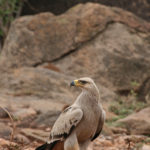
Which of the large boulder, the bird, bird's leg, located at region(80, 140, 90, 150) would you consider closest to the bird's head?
the bird

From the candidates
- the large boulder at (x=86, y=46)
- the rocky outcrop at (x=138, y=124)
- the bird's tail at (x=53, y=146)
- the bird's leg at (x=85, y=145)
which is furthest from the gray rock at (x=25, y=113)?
the large boulder at (x=86, y=46)

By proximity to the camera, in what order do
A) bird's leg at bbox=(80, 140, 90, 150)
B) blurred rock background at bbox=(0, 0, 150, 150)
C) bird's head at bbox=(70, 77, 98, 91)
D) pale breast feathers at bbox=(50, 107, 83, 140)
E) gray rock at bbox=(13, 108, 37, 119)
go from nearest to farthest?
pale breast feathers at bbox=(50, 107, 83, 140), bird's head at bbox=(70, 77, 98, 91), bird's leg at bbox=(80, 140, 90, 150), gray rock at bbox=(13, 108, 37, 119), blurred rock background at bbox=(0, 0, 150, 150)

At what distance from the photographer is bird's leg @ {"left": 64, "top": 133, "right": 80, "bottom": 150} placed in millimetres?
3988

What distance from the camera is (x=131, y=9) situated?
15758 millimetres

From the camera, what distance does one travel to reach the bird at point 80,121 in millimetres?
4020

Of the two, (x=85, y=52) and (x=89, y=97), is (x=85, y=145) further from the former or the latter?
(x=85, y=52)

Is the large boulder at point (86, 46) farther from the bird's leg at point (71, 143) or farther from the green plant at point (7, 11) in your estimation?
the bird's leg at point (71, 143)

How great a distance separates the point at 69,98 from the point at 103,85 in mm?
2442

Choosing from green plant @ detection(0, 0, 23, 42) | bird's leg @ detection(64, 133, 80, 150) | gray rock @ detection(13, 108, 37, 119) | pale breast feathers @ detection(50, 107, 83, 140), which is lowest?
green plant @ detection(0, 0, 23, 42)

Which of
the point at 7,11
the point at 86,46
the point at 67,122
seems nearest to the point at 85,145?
the point at 67,122

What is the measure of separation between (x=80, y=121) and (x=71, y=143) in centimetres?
29

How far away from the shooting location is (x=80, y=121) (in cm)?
407

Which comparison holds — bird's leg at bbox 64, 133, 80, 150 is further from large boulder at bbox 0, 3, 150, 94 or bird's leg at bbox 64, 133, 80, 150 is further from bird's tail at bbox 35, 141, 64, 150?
large boulder at bbox 0, 3, 150, 94

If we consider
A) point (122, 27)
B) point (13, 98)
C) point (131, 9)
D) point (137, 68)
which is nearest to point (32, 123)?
point (13, 98)
